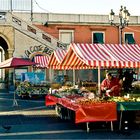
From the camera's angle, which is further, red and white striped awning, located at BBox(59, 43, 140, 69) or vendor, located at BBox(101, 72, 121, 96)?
vendor, located at BBox(101, 72, 121, 96)

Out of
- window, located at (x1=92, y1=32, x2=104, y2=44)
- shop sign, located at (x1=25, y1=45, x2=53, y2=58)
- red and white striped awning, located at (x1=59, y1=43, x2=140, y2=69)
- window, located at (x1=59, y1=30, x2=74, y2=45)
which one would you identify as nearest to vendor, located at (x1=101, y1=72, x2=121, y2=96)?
red and white striped awning, located at (x1=59, y1=43, x2=140, y2=69)

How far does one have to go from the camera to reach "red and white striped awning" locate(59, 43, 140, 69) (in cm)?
1485

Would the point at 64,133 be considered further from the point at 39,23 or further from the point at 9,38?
the point at 39,23

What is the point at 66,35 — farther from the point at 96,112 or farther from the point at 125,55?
the point at 96,112

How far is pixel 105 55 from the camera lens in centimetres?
1562

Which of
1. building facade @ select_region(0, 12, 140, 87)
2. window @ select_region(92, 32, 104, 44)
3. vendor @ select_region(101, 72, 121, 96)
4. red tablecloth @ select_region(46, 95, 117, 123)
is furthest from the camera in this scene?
window @ select_region(92, 32, 104, 44)

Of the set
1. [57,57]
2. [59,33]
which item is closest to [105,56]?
[57,57]

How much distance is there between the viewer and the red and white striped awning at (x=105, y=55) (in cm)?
1485

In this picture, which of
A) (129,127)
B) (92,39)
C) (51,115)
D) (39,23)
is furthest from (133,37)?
(129,127)

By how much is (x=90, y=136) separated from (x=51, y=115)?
5.29 metres

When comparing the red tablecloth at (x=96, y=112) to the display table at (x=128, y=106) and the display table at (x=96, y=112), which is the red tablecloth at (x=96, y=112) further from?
the display table at (x=128, y=106)

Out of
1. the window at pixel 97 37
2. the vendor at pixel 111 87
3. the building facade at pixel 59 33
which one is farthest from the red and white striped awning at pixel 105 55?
the window at pixel 97 37

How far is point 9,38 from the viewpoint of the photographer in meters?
35.1

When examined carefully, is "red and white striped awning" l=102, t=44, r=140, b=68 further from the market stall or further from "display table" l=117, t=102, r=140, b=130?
"display table" l=117, t=102, r=140, b=130
